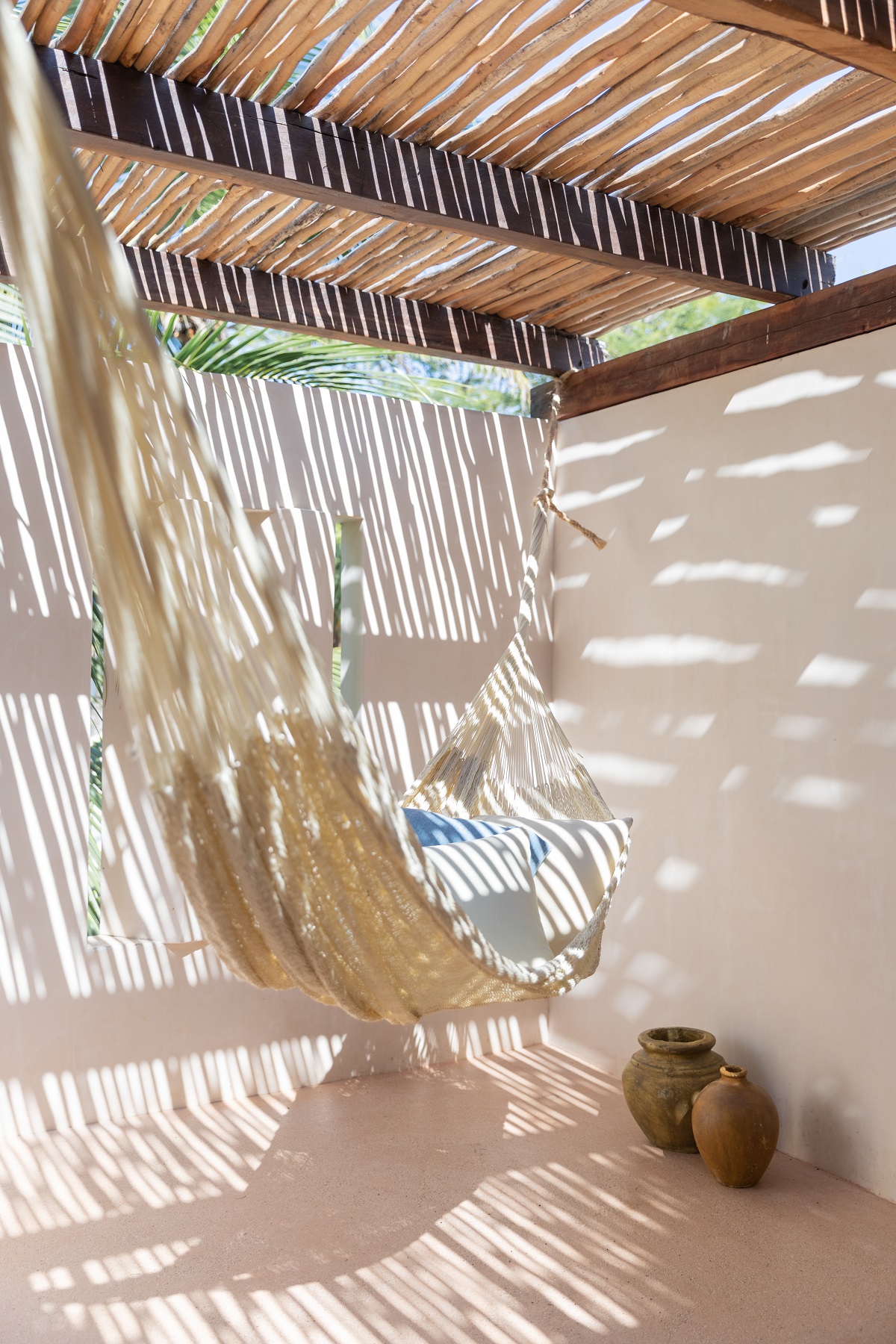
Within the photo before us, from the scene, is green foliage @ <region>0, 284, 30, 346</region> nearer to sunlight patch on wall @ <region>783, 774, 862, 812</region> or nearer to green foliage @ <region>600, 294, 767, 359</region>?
sunlight patch on wall @ <region>783, 774, 862, 812</region>

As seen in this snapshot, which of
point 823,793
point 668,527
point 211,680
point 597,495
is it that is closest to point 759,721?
point 823,793

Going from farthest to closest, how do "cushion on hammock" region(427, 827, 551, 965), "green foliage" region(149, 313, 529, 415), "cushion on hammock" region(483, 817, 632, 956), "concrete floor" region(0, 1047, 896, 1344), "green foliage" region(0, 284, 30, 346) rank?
"green foliage" region(149, 313, 529, 415)
"green foliage" region(0, 284, 30, 346)
"cushion on hammock" region(483, 817, 632, 956)
"cushion on hammock" region(427, 827, 551, 965)
"concrete floor" region(0, 1047, 896, 1344)

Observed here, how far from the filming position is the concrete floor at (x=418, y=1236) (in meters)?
1.93

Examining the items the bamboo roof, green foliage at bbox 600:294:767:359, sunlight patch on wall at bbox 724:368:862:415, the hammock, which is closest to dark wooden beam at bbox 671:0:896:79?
the bamboo roof

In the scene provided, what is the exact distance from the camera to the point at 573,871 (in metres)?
2.42

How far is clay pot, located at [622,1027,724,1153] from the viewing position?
2578 millimetres

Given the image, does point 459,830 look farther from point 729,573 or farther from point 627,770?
point 729,573

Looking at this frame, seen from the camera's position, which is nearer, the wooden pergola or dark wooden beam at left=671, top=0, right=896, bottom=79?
dark wooden beam at left=671, top=0, right=896, bottom=79

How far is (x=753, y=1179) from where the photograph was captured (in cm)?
244

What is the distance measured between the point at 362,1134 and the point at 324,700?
1792mm

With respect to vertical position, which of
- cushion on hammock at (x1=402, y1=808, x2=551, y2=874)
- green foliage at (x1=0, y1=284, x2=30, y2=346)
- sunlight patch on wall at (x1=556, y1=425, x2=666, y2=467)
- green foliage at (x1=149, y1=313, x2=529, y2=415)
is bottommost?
cushion on hammock at (x1=402, y1=808, x2=551, y2=874)

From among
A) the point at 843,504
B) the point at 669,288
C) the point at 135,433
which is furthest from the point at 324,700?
the point at 669,288

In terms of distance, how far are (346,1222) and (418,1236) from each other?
153 millimetres

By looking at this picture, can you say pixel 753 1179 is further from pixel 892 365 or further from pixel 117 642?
pixel 117 642
